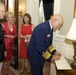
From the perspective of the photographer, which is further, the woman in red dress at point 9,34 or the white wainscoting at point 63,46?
the woman in red dress at point 9,34

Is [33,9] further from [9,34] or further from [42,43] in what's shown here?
[42,43]

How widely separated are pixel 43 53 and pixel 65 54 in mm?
745

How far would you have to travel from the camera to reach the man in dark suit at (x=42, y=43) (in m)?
2.37

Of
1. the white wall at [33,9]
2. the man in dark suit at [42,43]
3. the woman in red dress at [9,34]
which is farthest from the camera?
the white wall at [33,9]

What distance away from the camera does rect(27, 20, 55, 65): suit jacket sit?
2371 mm

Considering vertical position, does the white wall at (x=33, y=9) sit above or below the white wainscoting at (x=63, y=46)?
above

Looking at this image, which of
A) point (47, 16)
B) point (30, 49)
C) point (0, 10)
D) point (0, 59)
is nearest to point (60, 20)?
point (30, 49)

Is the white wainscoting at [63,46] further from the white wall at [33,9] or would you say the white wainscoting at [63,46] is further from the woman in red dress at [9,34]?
the white wall at [33,9]

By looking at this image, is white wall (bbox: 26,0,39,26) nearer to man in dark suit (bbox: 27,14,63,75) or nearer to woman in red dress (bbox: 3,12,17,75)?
woman in red dress (bbox: 3,12,17,75)

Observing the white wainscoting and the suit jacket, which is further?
the white wainscoting

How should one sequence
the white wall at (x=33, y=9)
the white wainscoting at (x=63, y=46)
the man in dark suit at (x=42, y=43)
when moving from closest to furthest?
1. the man in dark suit at (x=42, y=43)
2. the white wainscoting at (x=63, y=46)
3. the white wall at (x=33, y=9)

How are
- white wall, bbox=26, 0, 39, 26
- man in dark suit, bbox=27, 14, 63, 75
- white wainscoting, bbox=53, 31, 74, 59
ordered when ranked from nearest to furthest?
man in dark suit, bbox=27, 14, 63, 75, white wainscoting, bbox=53, 31, 74, 59, white wall, bbox=26, 0, 39, 26

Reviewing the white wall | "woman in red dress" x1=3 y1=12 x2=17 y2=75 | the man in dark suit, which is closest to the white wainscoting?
the man in dark suit

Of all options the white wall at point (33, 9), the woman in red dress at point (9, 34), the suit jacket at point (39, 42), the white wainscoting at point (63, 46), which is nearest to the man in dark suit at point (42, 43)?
the suit jacket at point (39, 42)
